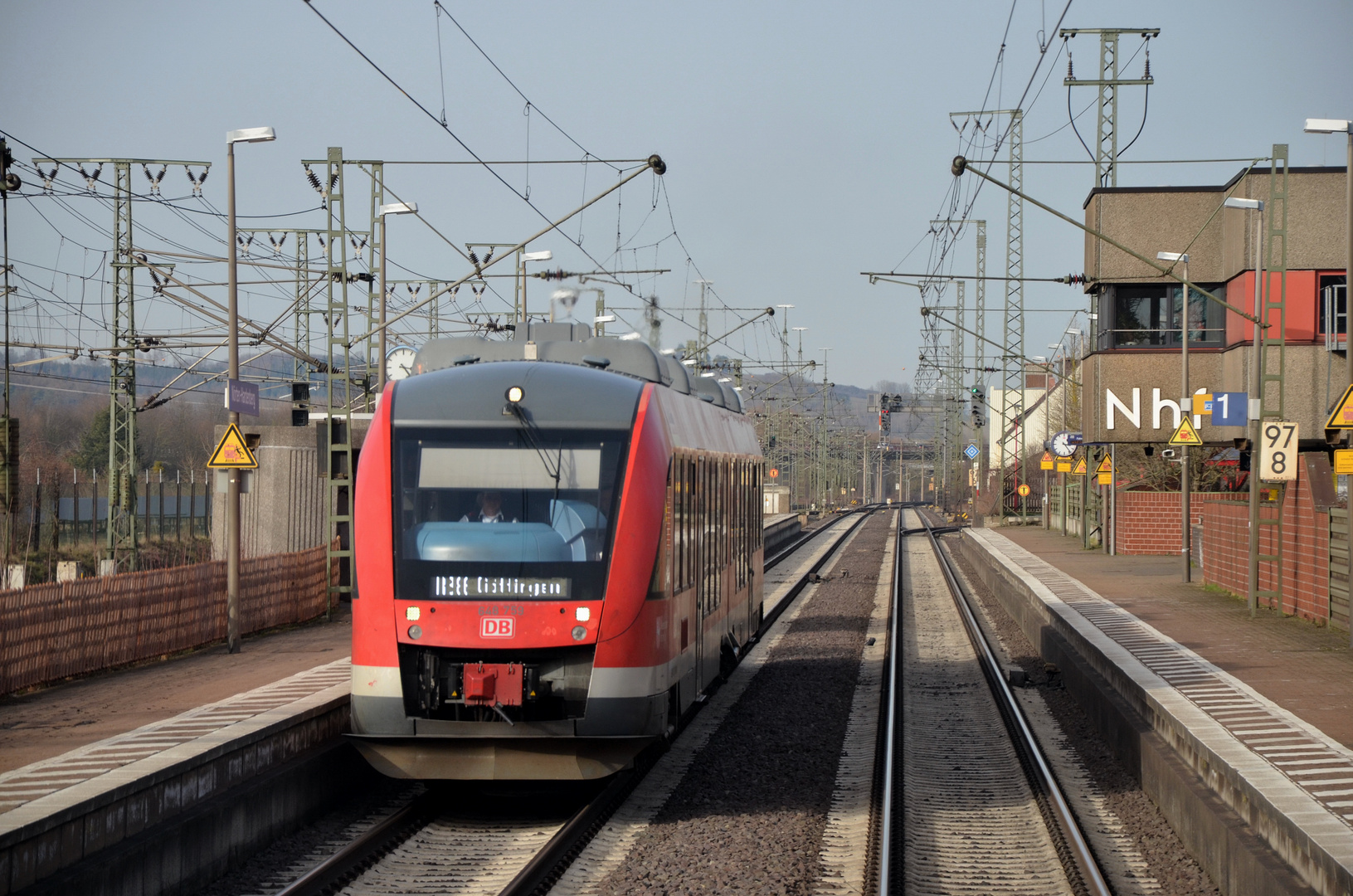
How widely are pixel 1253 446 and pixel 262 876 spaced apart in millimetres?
16045

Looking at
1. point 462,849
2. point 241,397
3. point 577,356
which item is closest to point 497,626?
point 462,849

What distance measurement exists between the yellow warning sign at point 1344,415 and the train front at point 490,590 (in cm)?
878

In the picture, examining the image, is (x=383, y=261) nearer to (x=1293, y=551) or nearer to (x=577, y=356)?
(x=577, y=356)

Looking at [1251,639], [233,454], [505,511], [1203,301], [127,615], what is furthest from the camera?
[1203,301]

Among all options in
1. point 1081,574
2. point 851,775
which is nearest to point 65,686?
point 851,775

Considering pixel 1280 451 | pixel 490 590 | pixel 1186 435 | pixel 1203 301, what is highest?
pixel 1203 301

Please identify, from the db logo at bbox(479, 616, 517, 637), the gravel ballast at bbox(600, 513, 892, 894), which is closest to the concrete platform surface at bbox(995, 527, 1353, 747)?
the gravel ballast at bbox(600, 513, 892, 894)

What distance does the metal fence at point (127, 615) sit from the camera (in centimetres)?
1320

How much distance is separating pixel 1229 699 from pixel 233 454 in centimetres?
1146

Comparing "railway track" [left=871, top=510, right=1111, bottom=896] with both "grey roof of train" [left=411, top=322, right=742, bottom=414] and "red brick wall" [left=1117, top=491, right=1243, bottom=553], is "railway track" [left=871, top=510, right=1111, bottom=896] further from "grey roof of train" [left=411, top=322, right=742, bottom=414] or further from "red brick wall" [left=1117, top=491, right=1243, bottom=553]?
"red brick wall" [left=1117, top=491, right=1243, bottom=553]

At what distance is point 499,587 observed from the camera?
29.0 feet

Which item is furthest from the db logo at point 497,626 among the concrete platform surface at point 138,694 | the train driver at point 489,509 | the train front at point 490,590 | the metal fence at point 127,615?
the metal fence at point 127,615

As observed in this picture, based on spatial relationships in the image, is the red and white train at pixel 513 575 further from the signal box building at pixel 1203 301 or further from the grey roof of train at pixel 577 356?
the signal box building at pixel 1203 301

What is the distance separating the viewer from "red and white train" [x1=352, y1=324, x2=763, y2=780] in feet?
28.9
